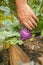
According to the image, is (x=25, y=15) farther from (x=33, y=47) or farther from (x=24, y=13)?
(x=33, y=47)

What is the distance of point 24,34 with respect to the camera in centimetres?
82

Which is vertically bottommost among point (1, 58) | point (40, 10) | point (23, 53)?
point (1, 58)

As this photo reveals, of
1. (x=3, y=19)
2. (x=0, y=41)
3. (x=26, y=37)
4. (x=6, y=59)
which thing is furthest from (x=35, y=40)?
→ (x=6, y=59)

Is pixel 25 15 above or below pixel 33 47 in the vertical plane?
above

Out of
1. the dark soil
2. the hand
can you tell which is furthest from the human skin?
the dark soil

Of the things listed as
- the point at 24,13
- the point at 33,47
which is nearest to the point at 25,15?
the point at 24,13

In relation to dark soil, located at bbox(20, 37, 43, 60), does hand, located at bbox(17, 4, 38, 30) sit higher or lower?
higher

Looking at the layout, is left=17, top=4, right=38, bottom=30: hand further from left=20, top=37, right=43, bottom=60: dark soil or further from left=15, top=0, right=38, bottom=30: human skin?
left=20, top=37, right=43, bottom=60: dark soil

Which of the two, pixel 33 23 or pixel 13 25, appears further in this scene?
pixel 13 25

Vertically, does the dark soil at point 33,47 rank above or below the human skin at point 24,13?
below

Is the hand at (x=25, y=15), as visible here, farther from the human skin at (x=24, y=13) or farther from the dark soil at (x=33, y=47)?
the dark soil at (x=33, y=47)

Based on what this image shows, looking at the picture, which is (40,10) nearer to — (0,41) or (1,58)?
(0,41)

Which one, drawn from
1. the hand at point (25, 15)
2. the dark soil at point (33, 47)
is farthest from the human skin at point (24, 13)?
the dark soil at point (33, 47)

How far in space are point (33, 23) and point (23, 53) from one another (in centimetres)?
13
